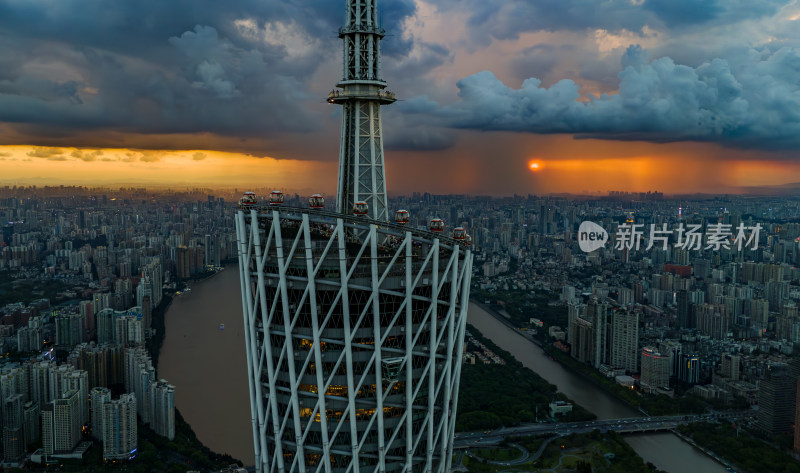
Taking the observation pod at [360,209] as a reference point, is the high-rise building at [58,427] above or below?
below

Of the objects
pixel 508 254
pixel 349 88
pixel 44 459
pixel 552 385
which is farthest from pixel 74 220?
pixel 349 88

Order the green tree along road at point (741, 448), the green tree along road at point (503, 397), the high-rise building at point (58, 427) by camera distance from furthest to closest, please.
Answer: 1. the green tree along road at point (503, 397)
2. the high-rise building at point (58, 427)
3. the green tree along road at point (741, 448)

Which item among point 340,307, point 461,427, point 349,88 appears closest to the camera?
point 340,307

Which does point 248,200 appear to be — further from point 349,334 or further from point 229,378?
point 229,378

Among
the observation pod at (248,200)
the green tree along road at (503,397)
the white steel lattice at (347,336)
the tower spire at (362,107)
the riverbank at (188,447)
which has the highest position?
the tower spire at (362,107)

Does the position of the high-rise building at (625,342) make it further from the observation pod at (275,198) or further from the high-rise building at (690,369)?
the observation pod at (275,198)

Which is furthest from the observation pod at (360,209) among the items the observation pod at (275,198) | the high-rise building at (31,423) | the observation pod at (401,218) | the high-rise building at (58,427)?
the high-rise building at (31,423)

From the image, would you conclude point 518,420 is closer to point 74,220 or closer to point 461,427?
point 461,427
